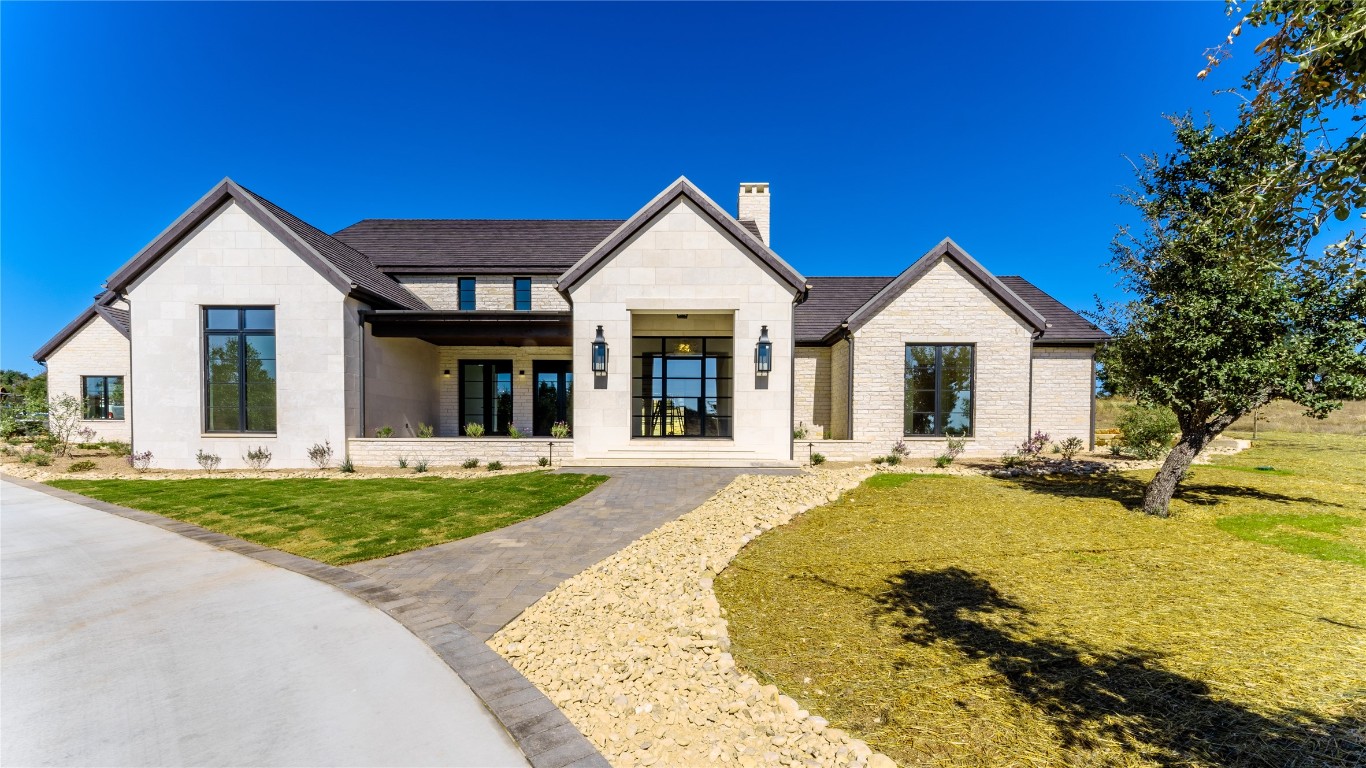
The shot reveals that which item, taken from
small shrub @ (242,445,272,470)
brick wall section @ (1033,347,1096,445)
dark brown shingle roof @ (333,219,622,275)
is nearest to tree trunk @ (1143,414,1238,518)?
brick wall section @ (1033,347,1096,445)

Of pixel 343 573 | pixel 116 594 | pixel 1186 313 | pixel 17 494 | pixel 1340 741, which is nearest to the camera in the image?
pixel 1340 741

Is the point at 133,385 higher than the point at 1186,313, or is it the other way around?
the point at 1186,313

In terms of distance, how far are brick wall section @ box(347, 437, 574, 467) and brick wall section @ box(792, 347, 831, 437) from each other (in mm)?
8611

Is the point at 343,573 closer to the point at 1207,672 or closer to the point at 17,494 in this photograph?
the point at 1207,672

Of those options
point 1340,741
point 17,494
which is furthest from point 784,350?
point 17,494

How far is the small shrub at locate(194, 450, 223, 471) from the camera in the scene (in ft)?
43.8

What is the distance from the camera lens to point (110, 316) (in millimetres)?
19547

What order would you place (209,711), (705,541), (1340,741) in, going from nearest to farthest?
(1340,741)
(209,711)
(705,541)

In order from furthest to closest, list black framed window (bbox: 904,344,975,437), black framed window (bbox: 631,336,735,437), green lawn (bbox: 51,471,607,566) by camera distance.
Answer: black framed window (bbox: 904,344,975,437), black framed window (bbox: 631,336,735,437), green lawn (bbox: 51,471,607,566)

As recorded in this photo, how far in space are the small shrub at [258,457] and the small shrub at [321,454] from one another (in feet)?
3.78

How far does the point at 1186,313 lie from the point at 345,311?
683 inches

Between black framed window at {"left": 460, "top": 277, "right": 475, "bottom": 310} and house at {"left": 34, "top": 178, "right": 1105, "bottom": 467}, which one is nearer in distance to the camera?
house at {"left": 34, "top": 178, "right": 1105, "bottom": 467}

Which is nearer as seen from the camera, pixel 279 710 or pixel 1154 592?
pixel 279 710

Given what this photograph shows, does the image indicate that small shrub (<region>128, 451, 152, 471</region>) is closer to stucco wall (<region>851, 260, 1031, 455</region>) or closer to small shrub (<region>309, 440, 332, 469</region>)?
small shrub (<region>309, 440, 332, 469</region>)
